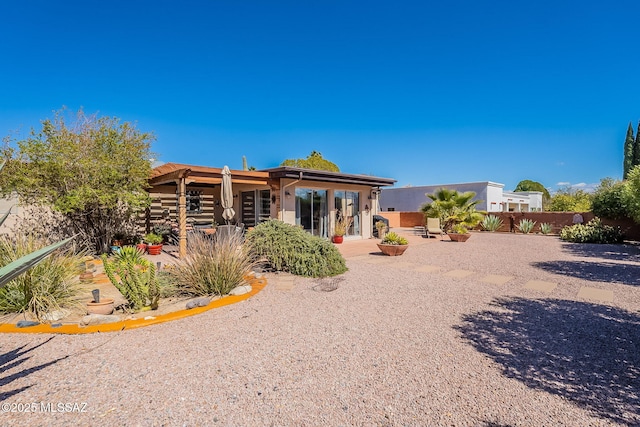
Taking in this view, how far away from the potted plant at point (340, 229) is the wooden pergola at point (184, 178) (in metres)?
3.81

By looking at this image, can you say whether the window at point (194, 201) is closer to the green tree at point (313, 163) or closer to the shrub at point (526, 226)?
the green tree at point (313, 163)

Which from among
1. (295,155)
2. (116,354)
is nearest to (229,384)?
(116,354)

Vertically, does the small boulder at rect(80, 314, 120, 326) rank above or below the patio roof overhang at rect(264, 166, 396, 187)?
below

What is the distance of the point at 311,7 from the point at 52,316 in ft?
40.5

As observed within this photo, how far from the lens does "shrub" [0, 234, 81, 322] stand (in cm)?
421

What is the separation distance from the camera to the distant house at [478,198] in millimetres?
26091

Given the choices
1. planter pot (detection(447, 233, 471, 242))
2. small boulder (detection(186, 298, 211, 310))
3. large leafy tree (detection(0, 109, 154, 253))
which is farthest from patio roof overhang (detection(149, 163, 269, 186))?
planter pot (detection(447, 233, 471, 242))

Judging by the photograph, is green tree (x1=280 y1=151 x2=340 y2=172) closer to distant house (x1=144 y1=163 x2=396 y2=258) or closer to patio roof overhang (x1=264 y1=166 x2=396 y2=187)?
distant house (x1=144 y1=163 x2=396 y2=258)

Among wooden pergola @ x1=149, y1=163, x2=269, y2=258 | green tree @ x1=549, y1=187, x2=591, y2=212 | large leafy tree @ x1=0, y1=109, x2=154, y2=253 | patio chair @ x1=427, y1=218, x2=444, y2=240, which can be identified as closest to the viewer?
large leafy tree @ x1=0, y1=109, x2=154, y2=253

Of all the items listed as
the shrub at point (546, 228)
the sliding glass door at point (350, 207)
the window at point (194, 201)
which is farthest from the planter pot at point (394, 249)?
the shrub at point (546, 228)

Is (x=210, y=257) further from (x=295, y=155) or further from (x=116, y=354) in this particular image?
(x=295, y=155)

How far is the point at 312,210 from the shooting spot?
538 inches

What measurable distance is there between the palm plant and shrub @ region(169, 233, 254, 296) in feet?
45.0

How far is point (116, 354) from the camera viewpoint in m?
3.24
